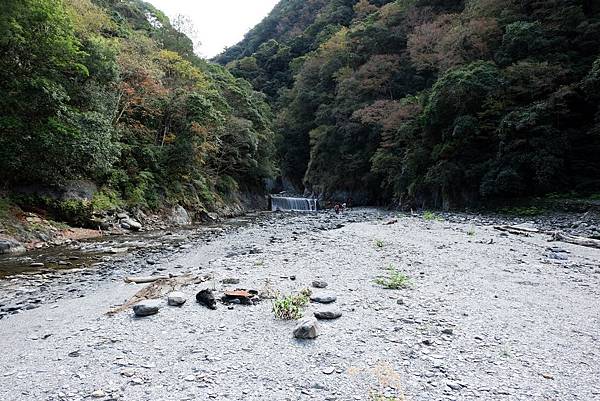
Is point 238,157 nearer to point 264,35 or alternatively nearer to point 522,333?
point 522,333

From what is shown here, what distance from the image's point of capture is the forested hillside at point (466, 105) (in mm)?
18438

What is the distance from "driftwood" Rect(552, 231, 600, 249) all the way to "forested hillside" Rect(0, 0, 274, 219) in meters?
16.7

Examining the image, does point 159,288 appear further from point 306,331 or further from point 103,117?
point 103,117

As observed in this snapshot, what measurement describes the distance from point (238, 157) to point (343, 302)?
2852cm

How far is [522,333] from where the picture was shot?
14.4 ft

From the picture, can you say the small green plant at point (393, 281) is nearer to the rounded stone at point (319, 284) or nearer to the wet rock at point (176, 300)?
the rounded stone at point (319, 284)

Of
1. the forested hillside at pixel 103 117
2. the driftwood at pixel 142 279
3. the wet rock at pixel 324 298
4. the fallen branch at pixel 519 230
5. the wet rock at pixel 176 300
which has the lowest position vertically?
the fallen branch at pixel 519 230

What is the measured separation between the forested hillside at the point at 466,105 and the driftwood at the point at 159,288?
17.7m

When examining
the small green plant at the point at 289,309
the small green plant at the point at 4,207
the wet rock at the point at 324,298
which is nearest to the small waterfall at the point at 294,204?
the small green plant at the point at 4,207

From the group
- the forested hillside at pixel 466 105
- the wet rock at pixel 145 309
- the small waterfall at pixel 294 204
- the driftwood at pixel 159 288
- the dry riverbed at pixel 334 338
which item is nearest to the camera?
the dry riverbed at pixel 334 338

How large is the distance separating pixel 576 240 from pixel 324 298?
30.1ft

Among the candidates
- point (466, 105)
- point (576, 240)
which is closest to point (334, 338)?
point (576, 240)

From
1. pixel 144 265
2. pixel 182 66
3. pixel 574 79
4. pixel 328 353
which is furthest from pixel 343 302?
pixel 182 66

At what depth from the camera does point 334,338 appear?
4.33m
